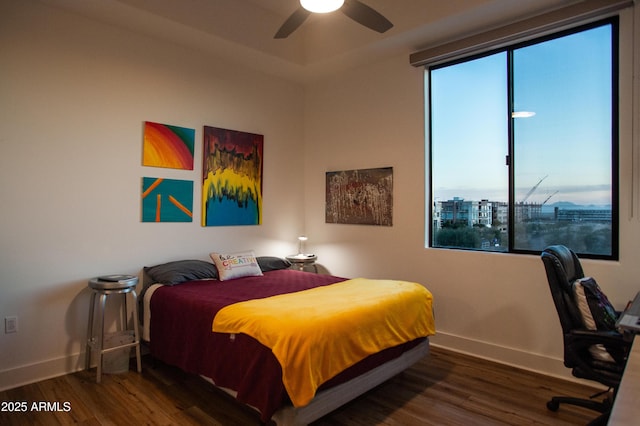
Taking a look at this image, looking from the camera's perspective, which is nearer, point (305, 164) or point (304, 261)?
point (304, 261)

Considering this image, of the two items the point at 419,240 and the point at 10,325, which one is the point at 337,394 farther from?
the point at 10,325

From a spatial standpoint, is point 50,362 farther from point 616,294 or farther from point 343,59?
point 616,294

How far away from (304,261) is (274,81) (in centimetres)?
224

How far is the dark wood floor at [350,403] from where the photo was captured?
2.44 m

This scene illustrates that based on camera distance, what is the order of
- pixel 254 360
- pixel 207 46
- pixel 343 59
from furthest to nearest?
pixel 343 59 → pixel 207 46 → pixel 254 360

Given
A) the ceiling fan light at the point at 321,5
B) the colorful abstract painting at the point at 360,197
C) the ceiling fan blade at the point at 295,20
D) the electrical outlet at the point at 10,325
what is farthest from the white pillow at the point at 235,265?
the ceiling fan light at the point at 321,5

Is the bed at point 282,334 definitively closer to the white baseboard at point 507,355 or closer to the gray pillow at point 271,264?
the gray pillow at point 271,264

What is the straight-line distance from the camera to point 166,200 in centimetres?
371

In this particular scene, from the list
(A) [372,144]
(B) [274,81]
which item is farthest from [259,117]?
(A) [372,144]

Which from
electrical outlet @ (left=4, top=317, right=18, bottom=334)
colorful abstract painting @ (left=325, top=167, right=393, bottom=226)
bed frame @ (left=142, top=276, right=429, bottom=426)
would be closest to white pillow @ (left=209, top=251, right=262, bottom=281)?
bed frame @ (left=142, top=276, right=429, bottom=426)

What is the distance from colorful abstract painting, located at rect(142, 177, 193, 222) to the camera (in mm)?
3576

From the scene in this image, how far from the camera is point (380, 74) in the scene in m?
4.27

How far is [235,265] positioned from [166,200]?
3.00ft

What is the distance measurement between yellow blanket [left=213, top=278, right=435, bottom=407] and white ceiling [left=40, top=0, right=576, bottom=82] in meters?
2.35
